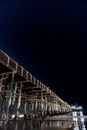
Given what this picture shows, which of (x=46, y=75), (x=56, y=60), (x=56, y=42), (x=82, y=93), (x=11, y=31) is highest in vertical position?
(x=11, y=31)

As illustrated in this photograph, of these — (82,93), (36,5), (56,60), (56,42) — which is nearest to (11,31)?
(36,5)

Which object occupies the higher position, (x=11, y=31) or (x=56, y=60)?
(x=11, y=31)

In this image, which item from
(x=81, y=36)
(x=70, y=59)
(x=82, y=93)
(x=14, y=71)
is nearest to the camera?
(x=14, y=71)

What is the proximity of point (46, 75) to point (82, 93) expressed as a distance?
76.1ft

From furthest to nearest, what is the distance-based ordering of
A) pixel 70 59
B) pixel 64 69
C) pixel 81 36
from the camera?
pixel 64 69 < pixel 70 59 < pixel 81 36

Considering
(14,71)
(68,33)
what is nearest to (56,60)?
(68,33)

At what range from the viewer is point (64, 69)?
2052 inches

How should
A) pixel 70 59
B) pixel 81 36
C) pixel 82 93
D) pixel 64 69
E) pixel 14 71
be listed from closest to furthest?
pixel 14 71 < pixel 81 36 < pixel 70 59 < pixel 64 69 < pixel 82 93

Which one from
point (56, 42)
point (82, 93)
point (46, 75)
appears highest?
point (56, 42)

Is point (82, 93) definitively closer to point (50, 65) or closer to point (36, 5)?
point (50, 65)

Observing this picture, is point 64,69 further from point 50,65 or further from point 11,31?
point 11,31

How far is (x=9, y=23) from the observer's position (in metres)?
44.7

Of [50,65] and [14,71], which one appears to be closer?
[14,71]

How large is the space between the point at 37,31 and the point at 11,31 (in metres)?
8.23
